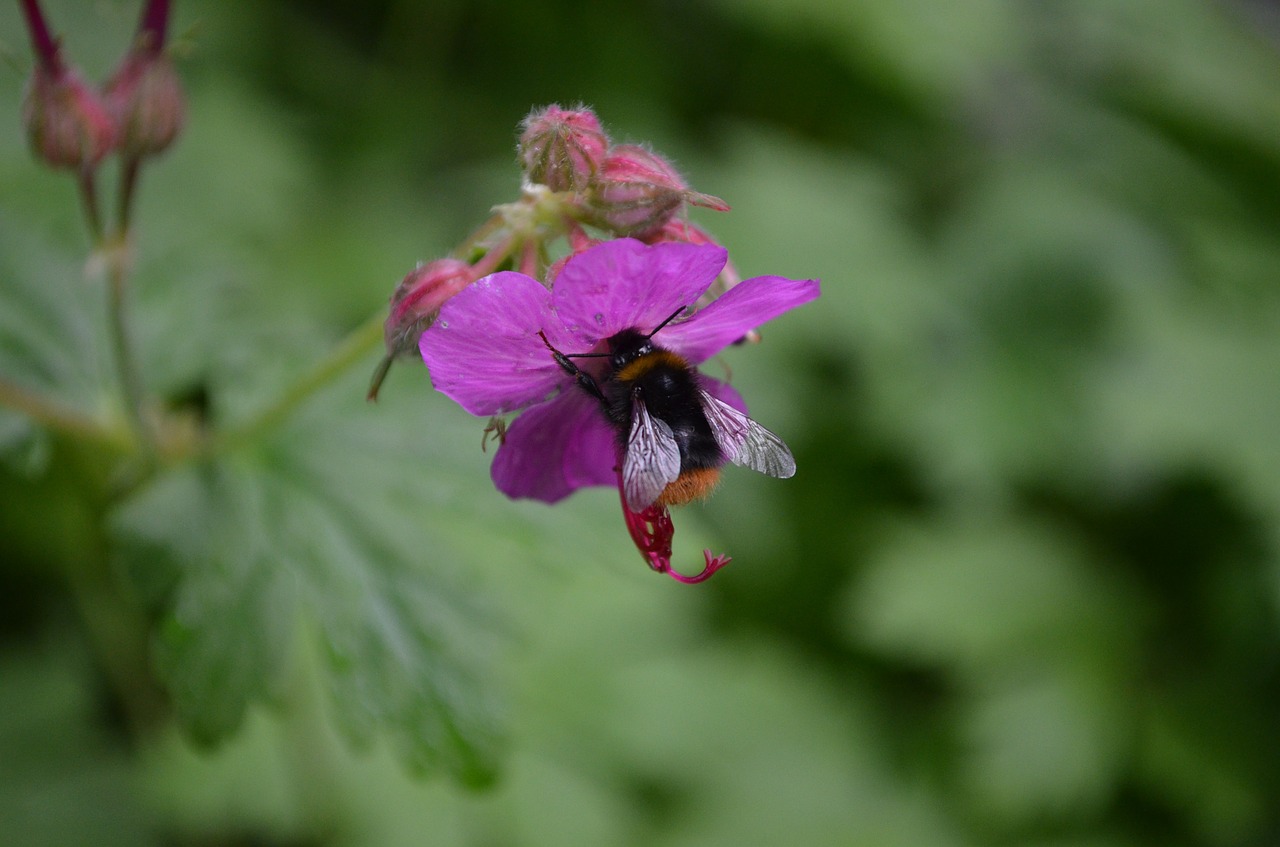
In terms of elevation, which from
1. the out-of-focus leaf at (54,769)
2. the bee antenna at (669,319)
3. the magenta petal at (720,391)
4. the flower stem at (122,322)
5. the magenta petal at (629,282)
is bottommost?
the out-of-focus leaf at (54,769)

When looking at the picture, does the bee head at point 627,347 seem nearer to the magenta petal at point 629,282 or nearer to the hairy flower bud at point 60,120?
the magenta petal at point 629,282

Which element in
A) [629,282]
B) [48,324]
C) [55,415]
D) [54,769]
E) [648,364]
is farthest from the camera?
[54,769]

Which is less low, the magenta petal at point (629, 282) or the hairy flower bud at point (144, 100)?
the magenta petal at point (629, 282)

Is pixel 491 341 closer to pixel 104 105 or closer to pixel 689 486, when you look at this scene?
pixel 689 486

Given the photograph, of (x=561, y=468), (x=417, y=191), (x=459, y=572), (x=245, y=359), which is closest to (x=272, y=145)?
(x=417, y=191)

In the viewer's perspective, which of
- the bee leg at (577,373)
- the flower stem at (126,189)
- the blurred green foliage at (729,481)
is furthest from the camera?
the blurred green foliage at (729,481)

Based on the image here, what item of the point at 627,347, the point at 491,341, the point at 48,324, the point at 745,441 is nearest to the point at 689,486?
the point at 745,441

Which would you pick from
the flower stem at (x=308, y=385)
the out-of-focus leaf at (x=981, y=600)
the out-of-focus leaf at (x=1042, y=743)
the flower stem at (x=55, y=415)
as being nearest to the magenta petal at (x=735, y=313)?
the flower stem at (x=308, y=385)

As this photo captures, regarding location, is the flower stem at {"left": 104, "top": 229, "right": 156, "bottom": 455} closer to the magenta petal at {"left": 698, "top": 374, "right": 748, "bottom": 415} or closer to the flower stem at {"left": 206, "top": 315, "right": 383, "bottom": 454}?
the flower stem at {"left": 206, "top": 315, "right": 383, "bottom": 454}
